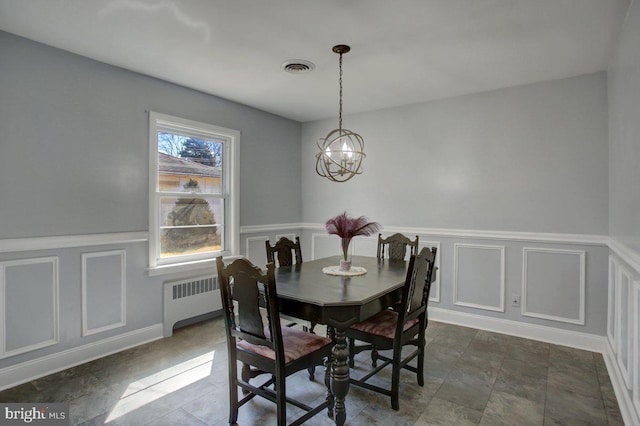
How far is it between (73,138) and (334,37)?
7.34 feet

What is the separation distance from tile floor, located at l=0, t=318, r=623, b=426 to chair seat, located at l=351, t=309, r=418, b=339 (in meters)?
0.48

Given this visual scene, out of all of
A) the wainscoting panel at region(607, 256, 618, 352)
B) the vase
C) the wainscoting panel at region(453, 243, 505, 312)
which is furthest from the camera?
the wainscoting panel at region(453, 243, 505, 312)

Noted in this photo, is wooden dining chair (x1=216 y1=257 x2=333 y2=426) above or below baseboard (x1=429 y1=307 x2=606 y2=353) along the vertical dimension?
above

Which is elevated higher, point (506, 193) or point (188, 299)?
point (506, 193)

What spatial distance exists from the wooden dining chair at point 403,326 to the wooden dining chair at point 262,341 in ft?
1.11

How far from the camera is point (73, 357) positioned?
2.77m

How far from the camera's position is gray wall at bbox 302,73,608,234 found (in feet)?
10.5

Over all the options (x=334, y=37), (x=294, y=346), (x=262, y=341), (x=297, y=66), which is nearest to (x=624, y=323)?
(x=294, y=346)

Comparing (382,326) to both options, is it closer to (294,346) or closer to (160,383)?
(294,346)

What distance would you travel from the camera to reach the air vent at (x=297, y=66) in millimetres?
2904

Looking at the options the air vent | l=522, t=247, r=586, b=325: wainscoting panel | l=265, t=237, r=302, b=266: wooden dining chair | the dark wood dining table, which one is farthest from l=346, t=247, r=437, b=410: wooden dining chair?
the air vent

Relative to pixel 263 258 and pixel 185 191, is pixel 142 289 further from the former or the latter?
pixel 263 258

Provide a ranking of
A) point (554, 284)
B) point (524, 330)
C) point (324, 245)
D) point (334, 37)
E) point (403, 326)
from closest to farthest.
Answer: point (403, 326), point (334, 37), point (554, 284), point (524, 330), point (324, 245)

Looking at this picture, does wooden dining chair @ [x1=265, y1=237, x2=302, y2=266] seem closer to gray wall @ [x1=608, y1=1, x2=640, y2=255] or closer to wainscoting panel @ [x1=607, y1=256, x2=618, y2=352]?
gray wall @ [x1=608, y1=1, x2=640, y2=255]
